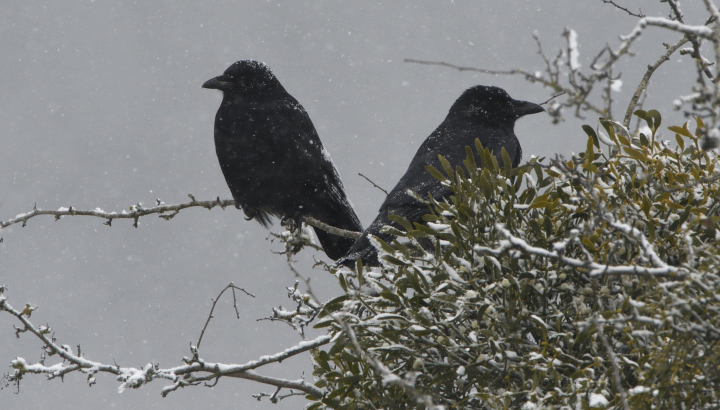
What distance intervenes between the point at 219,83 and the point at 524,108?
2330 mm

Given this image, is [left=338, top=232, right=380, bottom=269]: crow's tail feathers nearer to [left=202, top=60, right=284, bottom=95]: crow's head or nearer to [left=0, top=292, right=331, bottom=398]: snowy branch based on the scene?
Answer: [left=0, top=292, right=331, bottom=398]: snowy branch

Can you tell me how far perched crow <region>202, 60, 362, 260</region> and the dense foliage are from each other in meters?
2.96

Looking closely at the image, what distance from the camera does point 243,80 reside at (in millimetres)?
5215

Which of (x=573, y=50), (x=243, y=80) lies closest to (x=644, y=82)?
(x=573, y=50)

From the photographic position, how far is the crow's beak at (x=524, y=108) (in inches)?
Result: 175

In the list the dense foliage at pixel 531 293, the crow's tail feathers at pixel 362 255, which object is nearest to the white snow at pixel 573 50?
the dense foliage at pixel 531 293

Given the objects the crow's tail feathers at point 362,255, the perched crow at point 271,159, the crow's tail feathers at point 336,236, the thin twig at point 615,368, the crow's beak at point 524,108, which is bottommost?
the thin twig at point 615,368

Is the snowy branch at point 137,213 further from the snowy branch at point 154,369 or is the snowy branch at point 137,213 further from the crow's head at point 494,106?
the crow's head at point 494,106

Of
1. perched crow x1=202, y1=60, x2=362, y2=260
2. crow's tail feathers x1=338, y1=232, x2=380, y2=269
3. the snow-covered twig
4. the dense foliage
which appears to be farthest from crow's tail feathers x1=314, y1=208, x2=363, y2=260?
the snow-covered twig

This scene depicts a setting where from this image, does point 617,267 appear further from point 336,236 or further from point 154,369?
point 336,236

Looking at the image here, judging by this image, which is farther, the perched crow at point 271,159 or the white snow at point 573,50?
the perched crow at point 271,159

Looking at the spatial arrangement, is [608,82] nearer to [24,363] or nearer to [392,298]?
[392,298]

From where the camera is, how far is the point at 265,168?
16.2 ft

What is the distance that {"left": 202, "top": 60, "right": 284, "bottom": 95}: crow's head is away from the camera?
203 inches
